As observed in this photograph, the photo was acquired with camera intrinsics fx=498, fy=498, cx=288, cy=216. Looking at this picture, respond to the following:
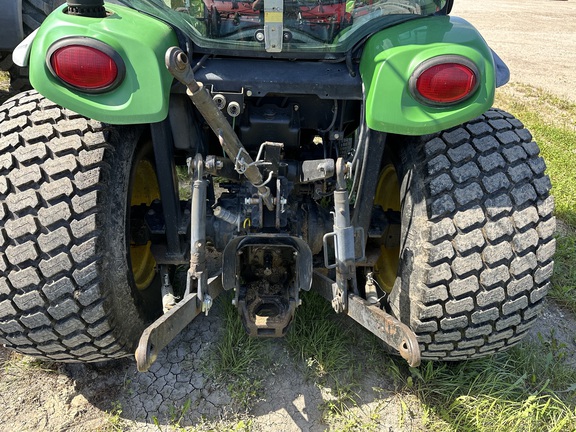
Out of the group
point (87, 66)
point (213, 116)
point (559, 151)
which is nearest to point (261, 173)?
point (213, 116)

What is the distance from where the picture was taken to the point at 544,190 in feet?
6.66

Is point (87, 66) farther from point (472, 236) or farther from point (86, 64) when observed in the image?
point (472, 236)

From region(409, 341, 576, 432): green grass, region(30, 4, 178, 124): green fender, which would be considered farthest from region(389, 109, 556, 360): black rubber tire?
region(30, 4, 178, 124): green fender

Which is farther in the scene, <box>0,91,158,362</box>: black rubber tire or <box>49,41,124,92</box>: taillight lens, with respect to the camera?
<box>0,91,158,362</box>: black rubber tire

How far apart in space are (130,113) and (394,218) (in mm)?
1309

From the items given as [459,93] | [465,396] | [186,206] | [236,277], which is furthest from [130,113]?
[465,396]

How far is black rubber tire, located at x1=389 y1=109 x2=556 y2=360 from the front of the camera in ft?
6.36

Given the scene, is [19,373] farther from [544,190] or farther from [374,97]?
[544,190]

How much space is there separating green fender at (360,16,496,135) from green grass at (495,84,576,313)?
197 cm

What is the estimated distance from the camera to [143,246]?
2.57m

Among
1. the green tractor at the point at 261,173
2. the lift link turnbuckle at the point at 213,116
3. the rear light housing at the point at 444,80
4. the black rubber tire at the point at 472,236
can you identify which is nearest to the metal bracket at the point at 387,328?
the green tractor at the point at 261,173

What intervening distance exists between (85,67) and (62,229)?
585 mm

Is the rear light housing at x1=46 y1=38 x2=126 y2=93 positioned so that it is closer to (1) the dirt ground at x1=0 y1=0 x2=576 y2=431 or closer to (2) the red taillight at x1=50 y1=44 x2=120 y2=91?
(2) the red taillight at x1=50 y1=44 x2=120 y2=91

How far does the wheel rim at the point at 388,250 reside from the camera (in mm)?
2607
